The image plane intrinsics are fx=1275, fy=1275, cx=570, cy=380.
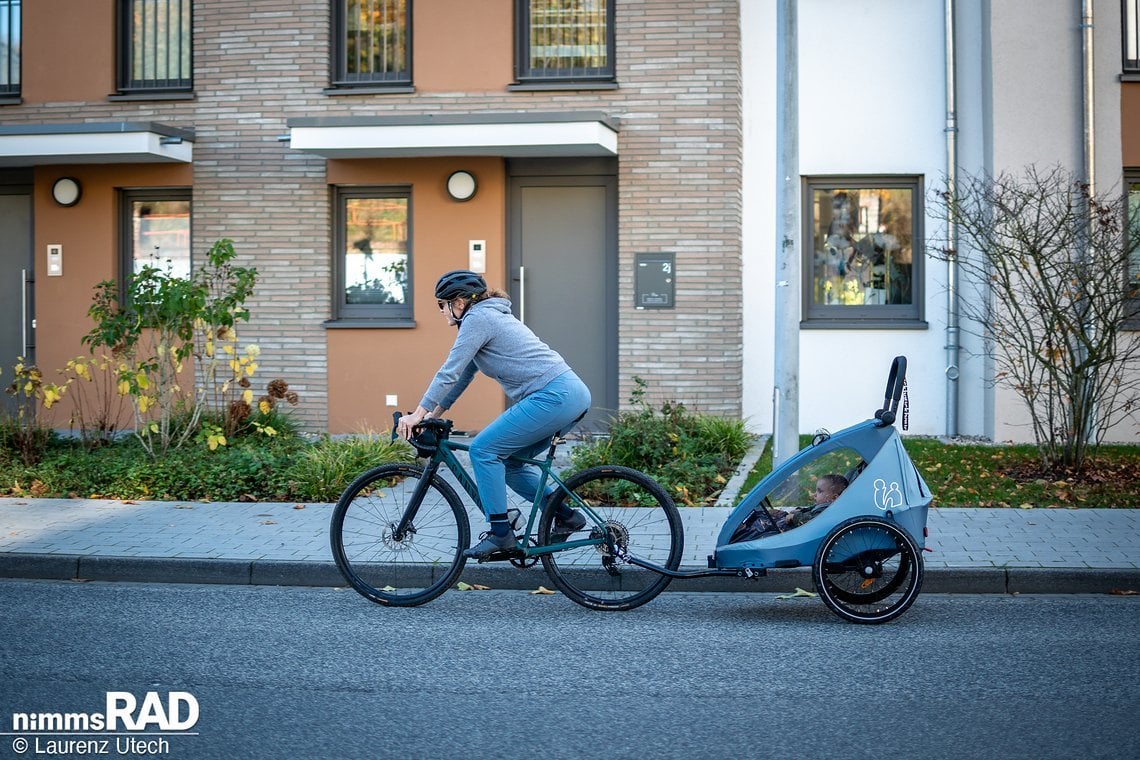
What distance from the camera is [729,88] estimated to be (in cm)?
1426

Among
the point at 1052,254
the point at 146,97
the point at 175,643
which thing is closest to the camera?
the point at 175,643

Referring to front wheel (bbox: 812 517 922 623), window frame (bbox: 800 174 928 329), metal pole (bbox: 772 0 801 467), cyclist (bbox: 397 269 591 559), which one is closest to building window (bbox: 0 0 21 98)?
window frame (bbox: 800 174 928 329)

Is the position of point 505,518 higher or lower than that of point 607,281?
lower

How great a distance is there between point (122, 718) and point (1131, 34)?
1295 cm

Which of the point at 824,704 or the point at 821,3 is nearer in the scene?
the point at 824,704

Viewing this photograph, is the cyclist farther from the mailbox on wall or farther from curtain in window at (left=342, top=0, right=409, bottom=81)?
curtain in window at (left=342, top=0, right=409, bottom=81)

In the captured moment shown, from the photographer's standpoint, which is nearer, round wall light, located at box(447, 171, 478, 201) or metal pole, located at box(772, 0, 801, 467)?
metal pole, located at box(772, 0, 801, 467)

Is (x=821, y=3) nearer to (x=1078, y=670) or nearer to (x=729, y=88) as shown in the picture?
(x=729, y=88)

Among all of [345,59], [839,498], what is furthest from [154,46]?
[839,498]

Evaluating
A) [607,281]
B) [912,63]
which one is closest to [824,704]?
[607,281]

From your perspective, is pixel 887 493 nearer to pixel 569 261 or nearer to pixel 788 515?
pixel 788 515

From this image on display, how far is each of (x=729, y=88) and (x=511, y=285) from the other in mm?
3343

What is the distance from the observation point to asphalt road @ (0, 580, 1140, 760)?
4.73 meters

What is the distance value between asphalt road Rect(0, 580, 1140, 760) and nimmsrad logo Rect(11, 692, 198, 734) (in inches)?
1.0
